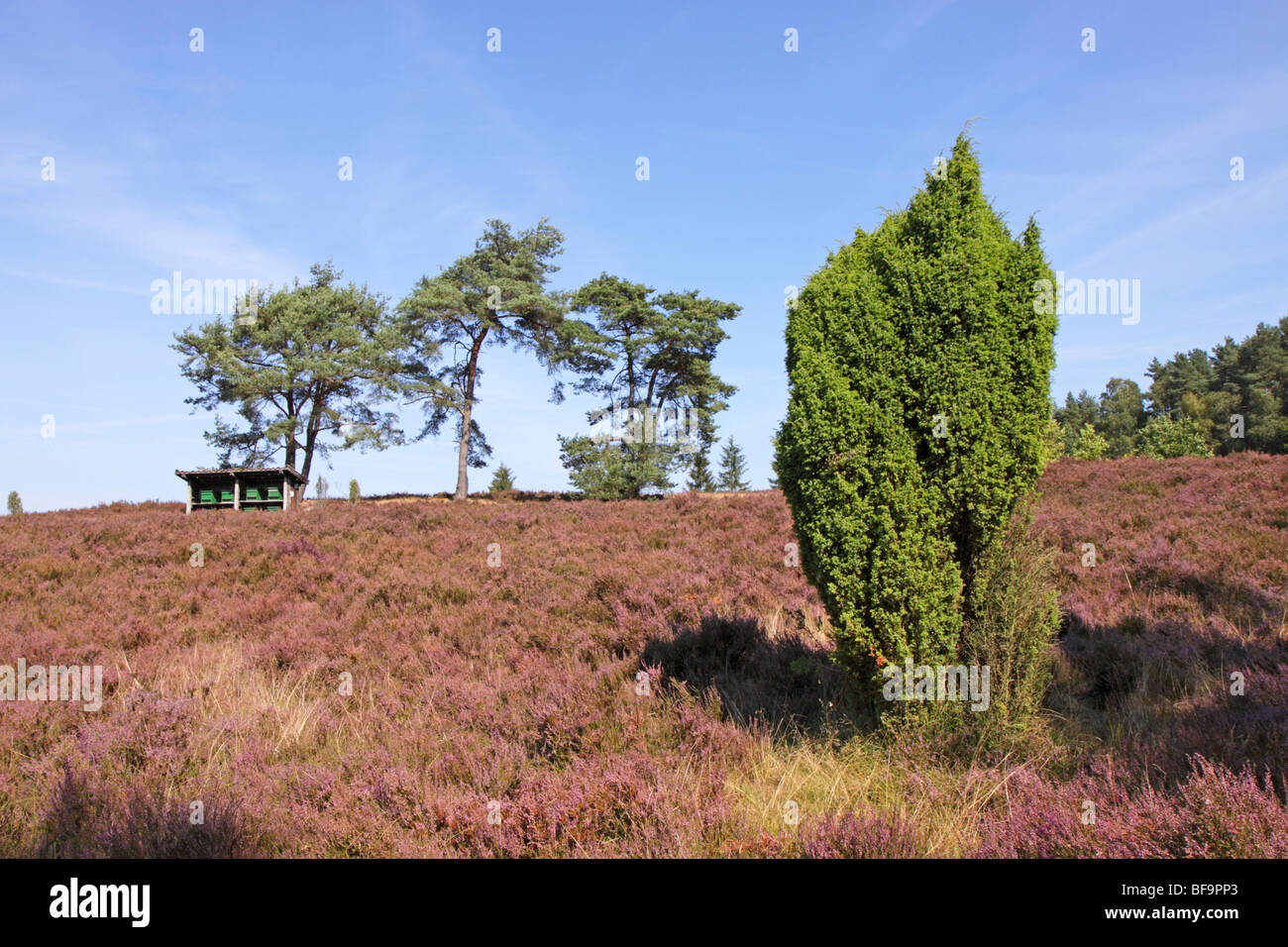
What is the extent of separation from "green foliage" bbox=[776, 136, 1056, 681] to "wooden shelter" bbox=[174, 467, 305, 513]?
21153 millimetres

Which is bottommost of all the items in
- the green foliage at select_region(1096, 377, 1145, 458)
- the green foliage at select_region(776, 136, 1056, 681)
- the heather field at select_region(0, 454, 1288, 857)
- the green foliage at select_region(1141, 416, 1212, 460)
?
the heather field at select_region(0, 454, 1288, 857)

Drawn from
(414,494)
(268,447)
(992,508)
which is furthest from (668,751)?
(268,447)

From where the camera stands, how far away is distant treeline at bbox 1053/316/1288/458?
5900cm

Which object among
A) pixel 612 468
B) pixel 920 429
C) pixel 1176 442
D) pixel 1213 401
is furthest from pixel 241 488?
pixel 1213 401

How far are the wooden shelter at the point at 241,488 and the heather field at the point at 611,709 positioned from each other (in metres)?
9.01

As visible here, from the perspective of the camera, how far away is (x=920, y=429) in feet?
16.7

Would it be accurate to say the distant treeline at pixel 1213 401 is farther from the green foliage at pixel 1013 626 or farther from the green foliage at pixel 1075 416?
the green foliage at pixel 1013 626

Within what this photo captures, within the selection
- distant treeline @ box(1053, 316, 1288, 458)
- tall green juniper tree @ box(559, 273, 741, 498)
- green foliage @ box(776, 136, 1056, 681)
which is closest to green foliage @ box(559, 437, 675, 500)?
tall green juniper tree @ box(559, 273, 741, 498)

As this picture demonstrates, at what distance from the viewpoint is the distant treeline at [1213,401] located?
59.0 meters

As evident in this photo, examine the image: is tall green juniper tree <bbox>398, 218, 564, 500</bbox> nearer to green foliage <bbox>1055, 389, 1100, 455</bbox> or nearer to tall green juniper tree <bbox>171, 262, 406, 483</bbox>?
tall green juniper tree <bbox>171, 262, 406, 483</bbox>

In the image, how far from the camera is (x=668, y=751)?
16.9 ft

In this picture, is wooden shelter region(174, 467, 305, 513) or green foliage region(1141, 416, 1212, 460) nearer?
wooden shelter region(174, 467, 305, 513)

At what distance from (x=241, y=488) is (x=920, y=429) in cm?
2337
